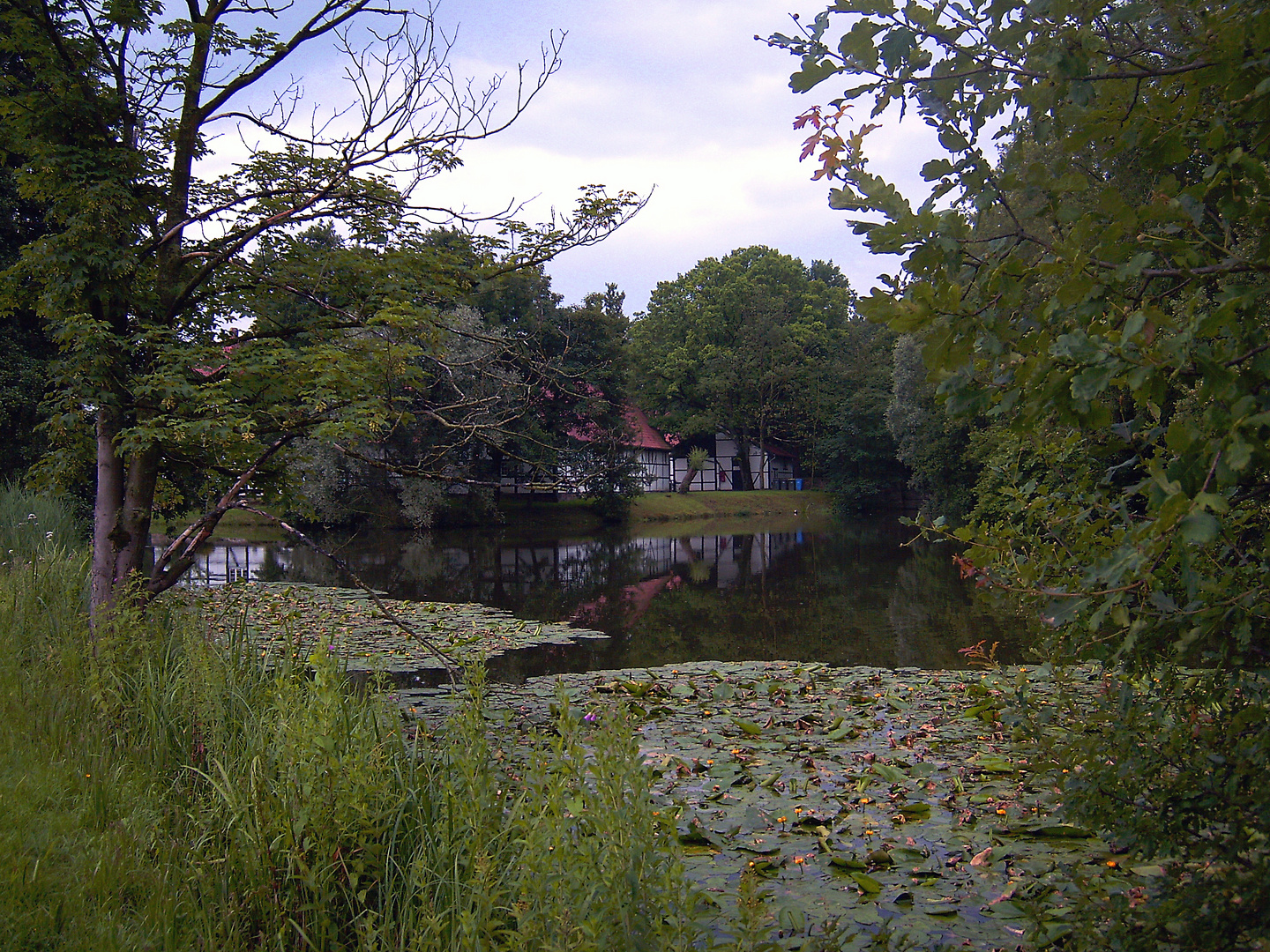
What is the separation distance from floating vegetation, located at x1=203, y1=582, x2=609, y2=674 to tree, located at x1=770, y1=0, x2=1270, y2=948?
7.60 metres

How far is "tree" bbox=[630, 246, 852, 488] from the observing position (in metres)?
51.1

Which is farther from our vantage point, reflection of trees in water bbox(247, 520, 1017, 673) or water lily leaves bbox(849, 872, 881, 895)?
reflection of trees in water bbox(247, 520, 1017, 673)

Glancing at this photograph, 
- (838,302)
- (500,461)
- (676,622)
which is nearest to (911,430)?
(500,461)

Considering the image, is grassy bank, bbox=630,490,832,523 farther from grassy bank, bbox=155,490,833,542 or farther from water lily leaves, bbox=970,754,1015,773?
water lily leaves, bbox=970,754,1015,773

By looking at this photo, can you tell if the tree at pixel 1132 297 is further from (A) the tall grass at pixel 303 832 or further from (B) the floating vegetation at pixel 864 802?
(A) the tall grass at pixel 303 832

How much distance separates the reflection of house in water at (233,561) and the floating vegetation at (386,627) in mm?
2379

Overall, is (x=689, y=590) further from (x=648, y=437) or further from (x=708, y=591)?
(x=648, y=437)

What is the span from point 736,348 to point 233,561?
3643 centimetres

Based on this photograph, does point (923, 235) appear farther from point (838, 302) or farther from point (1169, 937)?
point (838, 302)

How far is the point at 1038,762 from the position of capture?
3.14 metres

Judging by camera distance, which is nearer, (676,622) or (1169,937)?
(1169,937)

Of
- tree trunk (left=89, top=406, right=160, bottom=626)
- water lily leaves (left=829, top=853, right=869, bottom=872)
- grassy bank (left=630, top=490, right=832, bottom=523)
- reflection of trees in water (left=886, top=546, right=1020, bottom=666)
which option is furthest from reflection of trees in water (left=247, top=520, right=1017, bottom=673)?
grassy bank (left=630, top=490, right=832, bottom=523)

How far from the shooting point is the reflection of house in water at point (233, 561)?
708 inches

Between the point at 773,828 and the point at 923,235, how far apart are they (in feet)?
12.7
